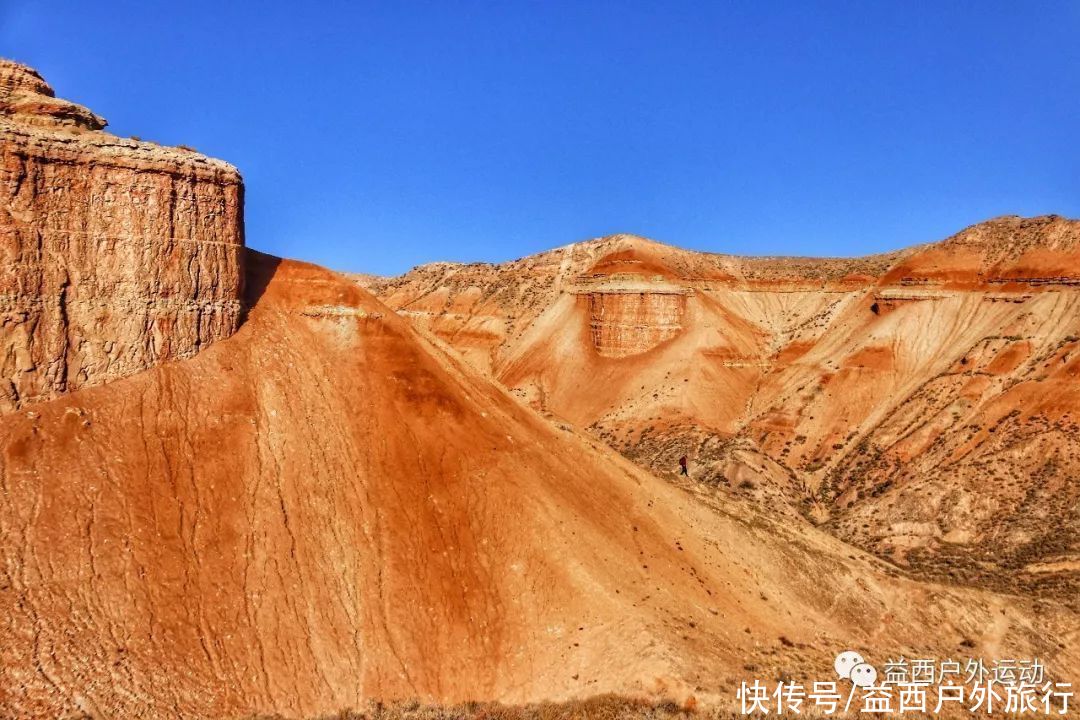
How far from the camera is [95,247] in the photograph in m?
20.8

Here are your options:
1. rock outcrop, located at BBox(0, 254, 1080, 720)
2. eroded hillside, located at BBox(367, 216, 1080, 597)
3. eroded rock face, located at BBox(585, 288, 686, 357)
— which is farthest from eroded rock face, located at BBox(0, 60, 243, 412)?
eroded rock face, located at BBox(585, 288, 686, 357)

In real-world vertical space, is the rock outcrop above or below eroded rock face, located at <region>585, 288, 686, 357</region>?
below

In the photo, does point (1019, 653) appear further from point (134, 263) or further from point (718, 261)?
point (718, 261)

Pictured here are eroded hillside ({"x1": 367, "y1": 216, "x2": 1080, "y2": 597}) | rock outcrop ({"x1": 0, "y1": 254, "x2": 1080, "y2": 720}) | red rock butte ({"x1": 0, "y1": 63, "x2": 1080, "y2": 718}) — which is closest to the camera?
rock outcrop ({"x1": 0, "y1": 254, "x2": 1080, "y2": 720})

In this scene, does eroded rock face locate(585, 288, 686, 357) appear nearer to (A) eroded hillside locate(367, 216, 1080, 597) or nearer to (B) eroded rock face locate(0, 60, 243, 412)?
(A) eroded hillside locate(367, 216, 1080, 597)

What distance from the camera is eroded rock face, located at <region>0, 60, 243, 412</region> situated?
769 inches

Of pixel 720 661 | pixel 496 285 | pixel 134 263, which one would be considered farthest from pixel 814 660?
pixel 496 285

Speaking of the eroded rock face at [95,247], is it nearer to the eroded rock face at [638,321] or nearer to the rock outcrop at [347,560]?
the rock outcrop at [347,560]

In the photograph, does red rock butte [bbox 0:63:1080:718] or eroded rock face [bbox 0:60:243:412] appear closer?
red rock butte [bbox 0:63:1080:718]

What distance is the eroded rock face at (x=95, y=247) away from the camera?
19.5 m

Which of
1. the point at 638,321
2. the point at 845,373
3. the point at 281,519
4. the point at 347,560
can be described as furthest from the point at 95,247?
the point at 638,321

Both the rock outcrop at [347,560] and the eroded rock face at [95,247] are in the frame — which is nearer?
the rock outcrop at [347,560]

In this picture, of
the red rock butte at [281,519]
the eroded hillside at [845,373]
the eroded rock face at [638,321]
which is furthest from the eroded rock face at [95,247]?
the eroded rock face at [638,321]

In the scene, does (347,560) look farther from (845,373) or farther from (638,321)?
(638,321)
